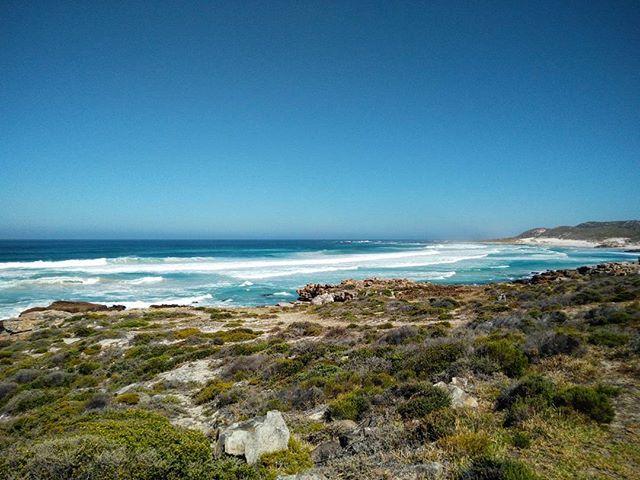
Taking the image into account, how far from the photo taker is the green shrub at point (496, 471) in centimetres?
418

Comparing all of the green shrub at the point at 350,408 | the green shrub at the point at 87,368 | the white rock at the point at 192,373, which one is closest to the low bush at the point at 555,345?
the green shrub at the point at 350,408

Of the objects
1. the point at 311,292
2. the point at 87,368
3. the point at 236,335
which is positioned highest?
the point at 236,335

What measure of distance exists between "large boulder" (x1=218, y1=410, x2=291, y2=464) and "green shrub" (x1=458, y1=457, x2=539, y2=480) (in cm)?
303

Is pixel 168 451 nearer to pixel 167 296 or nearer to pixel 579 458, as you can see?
pixel 579 458

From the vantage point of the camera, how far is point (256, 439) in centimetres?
585

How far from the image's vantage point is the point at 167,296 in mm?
36688

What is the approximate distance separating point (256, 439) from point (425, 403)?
10.5ft

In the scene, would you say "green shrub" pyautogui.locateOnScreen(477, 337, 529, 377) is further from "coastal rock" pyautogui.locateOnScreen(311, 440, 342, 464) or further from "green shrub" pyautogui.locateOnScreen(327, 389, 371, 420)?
"coastal rock" pyautogui.locateOnScreen(311, 440, 342, 464)

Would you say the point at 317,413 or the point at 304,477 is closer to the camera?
the point at 304,477

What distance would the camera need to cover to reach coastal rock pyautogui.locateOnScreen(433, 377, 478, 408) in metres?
6.57

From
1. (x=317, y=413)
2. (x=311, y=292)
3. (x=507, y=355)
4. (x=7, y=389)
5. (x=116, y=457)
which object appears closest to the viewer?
(x=116, y=457)

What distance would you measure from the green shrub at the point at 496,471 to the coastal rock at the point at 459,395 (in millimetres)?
1979

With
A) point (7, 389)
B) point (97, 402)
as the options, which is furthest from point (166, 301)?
point (97, 402)

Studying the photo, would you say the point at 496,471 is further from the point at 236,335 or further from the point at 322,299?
the point at 322,299
